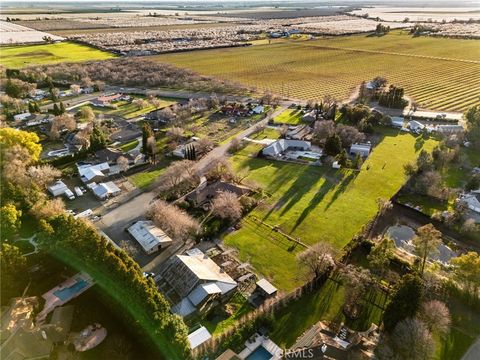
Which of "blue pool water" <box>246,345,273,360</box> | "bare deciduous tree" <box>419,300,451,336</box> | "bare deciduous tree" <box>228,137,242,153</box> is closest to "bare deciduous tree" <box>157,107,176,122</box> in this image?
"bare deciduous tree" <box>228,137,242,153</box>

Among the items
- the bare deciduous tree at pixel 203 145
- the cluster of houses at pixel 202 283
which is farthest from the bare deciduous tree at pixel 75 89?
the cluster of houses at pixel 202 283

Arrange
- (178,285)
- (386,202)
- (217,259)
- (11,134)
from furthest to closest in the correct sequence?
(11,134)
(386,202)
(217,259)
(178,285)

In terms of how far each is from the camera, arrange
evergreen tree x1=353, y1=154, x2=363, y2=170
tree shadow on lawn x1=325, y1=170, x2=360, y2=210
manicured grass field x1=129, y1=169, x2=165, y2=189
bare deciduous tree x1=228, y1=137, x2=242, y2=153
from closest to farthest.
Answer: tree shadow on lawn x1=325, y1=170, x2=360, y2=210 → manicured grass field x1=129, y1=169, x2=165, y2=189 → evergreen tree x1=353, y1=154, x2=363, y2=170 → bare deciduous tree x1=228, y1=137, x2=242, y2=153

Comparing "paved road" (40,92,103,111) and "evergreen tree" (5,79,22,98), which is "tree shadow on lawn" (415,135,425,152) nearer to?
"paved road" (40,92,103,111)

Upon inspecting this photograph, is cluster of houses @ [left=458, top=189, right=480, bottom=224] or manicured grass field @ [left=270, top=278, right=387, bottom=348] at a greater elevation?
cluster of houses @ [left=458, top=189, right=480, bottom=224]

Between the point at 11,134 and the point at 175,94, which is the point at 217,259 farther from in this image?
the point at 175,94

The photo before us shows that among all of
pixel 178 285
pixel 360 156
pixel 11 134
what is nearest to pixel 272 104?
pixel 360 156
